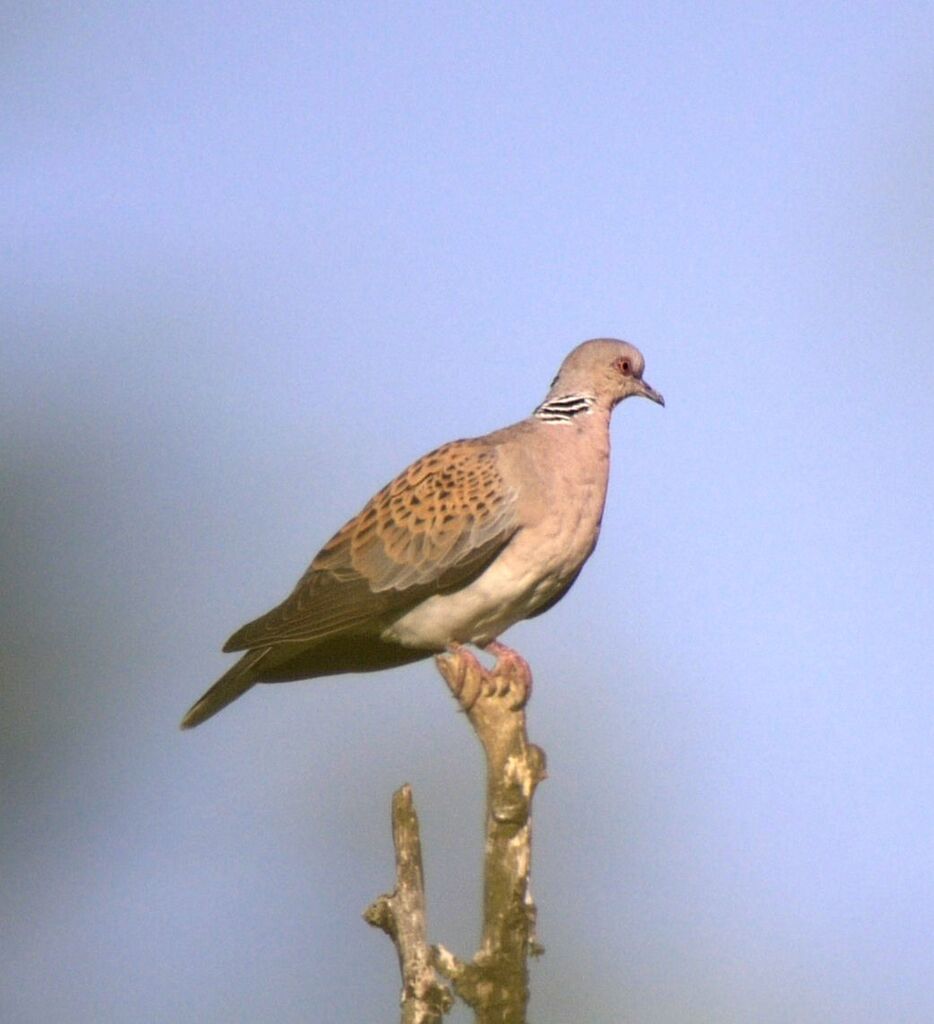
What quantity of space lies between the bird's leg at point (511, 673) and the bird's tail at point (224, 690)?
2.32 ft

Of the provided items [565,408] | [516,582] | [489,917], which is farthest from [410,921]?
[565,408]

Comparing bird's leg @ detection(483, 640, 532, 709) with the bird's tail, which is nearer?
bird's leg @ detection(483, 640, 532, 709)

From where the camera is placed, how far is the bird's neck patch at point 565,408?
19.2 feet

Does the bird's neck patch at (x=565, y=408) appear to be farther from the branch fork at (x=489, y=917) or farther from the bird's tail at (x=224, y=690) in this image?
the branch fork at (x=489, y=917)

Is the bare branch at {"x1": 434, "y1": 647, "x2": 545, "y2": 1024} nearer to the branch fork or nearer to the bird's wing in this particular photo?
the branch fork

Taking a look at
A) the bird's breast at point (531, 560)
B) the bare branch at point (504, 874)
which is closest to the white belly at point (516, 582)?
the bird's breast at point (531, 560)

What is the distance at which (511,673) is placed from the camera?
4738 millimetres

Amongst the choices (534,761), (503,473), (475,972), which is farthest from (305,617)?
(475,972)

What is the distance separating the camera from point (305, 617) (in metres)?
5.46

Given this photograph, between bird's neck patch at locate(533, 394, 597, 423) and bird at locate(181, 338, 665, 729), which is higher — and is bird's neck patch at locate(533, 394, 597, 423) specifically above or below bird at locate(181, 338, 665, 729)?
above

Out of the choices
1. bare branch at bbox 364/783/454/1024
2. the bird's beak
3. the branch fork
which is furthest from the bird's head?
bare branch at bbox 364/783/454/1024

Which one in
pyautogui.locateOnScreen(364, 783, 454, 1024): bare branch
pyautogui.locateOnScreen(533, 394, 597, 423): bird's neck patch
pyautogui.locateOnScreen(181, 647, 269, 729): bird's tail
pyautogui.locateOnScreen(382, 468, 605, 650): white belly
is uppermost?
pyautogui.locateOnScreen(533, 394, 597, 423): bird's neck patch

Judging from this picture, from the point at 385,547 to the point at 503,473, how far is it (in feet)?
1.40

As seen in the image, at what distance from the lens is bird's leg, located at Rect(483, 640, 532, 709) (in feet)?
14.7
